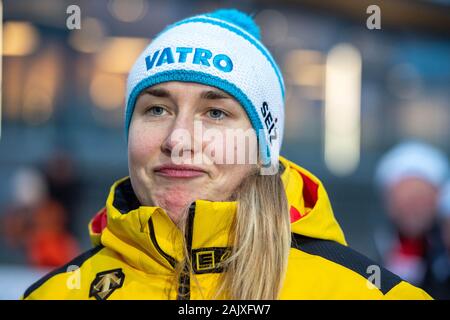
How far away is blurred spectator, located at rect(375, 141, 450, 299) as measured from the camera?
4465 mm

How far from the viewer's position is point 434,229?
4.67 meters

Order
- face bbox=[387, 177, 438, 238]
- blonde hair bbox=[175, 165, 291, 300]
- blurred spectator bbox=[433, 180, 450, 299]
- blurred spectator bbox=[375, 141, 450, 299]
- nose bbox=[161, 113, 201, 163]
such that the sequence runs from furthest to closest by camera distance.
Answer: face bbox=[387, 177, 438, 238] < blurred spectator bbox=[375, 141, 450, 299] < blurred spectator bbox=[433, 180, 450, 299] < nose bbox=[161, 113, 201, 163] < blonde hair bbox=[175, 165, 291, 300]

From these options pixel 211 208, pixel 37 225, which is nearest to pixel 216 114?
pixel 211 208

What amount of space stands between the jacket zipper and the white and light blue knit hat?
1.21 ft

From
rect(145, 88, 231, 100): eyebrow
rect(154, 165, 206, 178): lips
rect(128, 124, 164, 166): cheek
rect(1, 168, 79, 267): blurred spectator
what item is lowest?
rect(1, 168, 79, 267): blurred spectator

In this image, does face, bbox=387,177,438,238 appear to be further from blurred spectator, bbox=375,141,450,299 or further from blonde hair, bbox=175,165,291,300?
blonde hair, bbox=175,165,291,300

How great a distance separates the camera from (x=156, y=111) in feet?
7.91

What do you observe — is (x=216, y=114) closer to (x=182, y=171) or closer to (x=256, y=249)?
(x=182, y=171)

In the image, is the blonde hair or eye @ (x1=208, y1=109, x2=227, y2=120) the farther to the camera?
eye @ (x1=208, y1=109, x2=227, y2=120)

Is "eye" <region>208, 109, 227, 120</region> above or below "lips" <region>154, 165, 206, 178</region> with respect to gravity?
above

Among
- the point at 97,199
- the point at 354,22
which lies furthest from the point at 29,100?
the point at 354,22

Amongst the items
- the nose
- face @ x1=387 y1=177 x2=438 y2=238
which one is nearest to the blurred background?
face @ x1=387 y1=177 x2=438 y2=238

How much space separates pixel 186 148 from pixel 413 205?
2.77 meters
